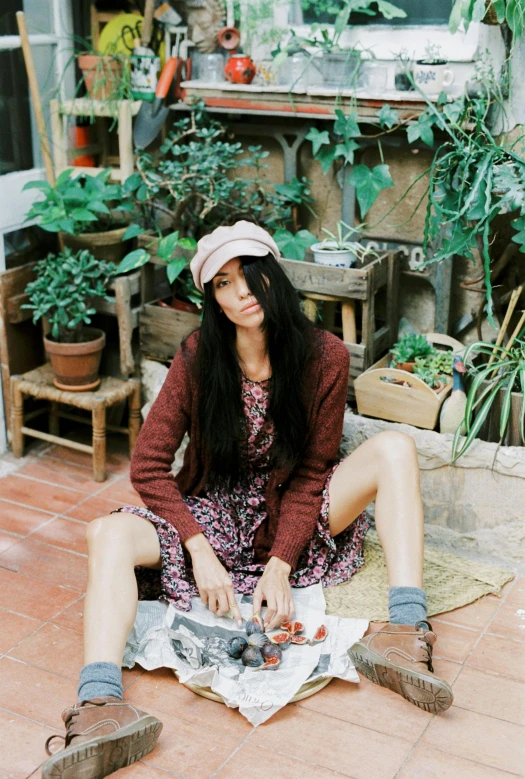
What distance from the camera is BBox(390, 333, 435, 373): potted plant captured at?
9.62 feet

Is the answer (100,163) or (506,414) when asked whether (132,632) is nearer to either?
(506,414)

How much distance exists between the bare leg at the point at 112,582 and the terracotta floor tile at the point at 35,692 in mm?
195

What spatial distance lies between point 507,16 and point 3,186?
1.73 metres

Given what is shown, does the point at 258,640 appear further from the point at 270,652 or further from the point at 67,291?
the point at 67,291

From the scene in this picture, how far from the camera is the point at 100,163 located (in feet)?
11.4

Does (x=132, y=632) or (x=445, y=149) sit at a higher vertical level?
(x=445, y=149)

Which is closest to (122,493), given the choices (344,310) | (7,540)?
(7,540)

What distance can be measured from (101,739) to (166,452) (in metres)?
0.78

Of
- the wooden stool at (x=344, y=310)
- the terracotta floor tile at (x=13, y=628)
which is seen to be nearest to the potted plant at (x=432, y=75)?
the wooden stool at (x=344, y=310)

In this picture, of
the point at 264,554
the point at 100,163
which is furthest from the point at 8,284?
the point at 264,554

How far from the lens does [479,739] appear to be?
78.0 inches

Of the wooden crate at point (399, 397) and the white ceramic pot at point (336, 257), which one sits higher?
the white ceramic pot at point (336, 257)

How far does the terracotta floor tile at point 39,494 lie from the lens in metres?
2.99

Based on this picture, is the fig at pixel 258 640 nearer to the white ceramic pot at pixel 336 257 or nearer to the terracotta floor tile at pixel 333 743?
the terracotta floor tile at pixel 333 743
